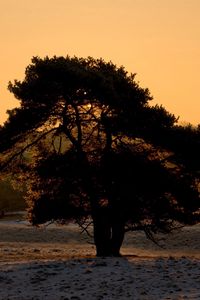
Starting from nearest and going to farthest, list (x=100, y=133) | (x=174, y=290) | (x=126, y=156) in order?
(x=174, y=290) < (x=126, y=156) < (x=100, y=133)

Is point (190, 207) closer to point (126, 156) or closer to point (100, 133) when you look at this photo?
point (126, 156)

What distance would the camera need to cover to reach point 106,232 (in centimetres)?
2903

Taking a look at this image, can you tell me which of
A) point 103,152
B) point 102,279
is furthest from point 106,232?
point 102,279

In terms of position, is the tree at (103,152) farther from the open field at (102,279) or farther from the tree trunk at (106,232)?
the open field at (102,279)

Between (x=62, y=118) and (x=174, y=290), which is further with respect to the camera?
(x=62, y=118)

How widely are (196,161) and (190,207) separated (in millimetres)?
2232

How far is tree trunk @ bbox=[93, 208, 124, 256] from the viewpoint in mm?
28703

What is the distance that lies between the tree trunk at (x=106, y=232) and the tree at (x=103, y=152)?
0.16ft

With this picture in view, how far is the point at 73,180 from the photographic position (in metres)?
28.5

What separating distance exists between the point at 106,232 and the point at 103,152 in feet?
12.9

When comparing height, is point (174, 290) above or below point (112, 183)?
below

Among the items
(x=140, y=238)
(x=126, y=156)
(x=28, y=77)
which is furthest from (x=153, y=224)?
(x=140, y=238)

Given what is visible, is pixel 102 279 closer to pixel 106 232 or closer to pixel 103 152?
pixel 106 232

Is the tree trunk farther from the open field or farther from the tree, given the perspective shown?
the open field
